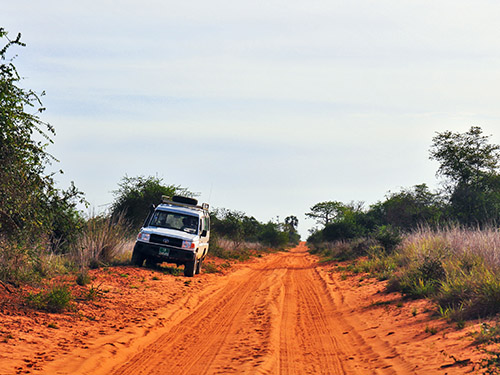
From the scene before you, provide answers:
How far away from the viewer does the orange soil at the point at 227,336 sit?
6707mm

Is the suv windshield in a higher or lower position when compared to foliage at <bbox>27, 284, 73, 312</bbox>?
higher

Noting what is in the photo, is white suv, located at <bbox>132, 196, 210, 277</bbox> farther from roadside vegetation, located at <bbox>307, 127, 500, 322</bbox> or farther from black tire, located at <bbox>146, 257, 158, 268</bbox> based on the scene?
roadside vegetation, located at <bbox>307, 127, 500, 322</bbox>

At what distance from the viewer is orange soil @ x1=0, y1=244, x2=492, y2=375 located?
6.71m

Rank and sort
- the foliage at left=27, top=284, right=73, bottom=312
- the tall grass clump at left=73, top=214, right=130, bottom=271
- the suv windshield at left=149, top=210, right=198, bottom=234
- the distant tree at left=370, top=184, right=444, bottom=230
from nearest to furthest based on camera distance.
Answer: the foliage at left=27, top=284, right=73, bottom=312 < the tall grass clump at left=73, top=214, right=130, bottom=271 < the suv windshield at left=149, top=210, right=198, bottom=234 < the distant tree at left=370, top=184, right=444, bottom=230

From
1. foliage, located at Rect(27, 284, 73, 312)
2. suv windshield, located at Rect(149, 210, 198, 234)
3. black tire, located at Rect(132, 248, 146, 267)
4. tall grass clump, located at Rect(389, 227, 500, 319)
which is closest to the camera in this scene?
tall grass clump, located at Rect(389, 227, 500, 319)

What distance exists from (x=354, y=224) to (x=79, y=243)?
37236 mm

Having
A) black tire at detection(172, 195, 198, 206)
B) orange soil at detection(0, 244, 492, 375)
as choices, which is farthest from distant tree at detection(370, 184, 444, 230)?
orange soil at detection(0, 244, 492, 375)

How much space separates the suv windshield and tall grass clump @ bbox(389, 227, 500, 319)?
758 centimetres

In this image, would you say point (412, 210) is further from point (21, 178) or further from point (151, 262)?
point (21, 178)

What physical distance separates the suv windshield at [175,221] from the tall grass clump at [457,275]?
24.9 ft

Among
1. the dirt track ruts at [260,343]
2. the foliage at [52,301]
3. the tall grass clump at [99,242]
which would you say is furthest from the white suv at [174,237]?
the foliage at [52,301]

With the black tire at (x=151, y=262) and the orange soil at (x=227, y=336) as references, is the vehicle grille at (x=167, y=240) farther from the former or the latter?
the orange soil at (x=227, y=336)

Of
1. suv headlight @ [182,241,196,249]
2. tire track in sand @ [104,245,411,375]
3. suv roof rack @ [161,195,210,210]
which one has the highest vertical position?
suv roof rack @ [161,195,210,210]

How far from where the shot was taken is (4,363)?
20.3 feet
